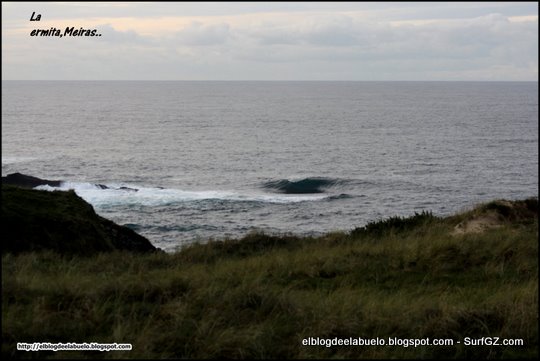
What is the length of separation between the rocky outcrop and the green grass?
142cm

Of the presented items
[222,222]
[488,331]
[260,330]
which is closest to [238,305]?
[260,330]

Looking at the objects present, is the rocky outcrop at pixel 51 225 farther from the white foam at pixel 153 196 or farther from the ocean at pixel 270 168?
the white foam at pixel 153 196

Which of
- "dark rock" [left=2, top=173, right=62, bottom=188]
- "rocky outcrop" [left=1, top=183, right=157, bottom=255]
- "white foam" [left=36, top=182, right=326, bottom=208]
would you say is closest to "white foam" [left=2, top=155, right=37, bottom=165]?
"white foam" [left=36, top=182, right=326, bottom=208]

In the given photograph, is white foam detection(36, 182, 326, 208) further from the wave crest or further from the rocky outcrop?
the rocky outcrop

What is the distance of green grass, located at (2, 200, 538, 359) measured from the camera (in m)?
7.01

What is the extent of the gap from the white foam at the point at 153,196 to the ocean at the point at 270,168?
0.30 ft

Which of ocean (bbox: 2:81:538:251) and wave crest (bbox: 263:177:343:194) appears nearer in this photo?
ocean (bbox: 2:81:538:251)

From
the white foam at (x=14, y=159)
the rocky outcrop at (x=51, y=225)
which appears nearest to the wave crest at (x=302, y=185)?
the white foam at (x=14, y=159)

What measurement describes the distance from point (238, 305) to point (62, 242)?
729 cm

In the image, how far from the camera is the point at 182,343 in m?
6.95

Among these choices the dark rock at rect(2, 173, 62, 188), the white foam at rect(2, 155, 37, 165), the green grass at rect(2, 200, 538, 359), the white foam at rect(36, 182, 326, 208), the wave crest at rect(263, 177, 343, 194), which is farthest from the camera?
the white foam at rect(2, 155, 37, 165)

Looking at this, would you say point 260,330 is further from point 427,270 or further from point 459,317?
point 427,270

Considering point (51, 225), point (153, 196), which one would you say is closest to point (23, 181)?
point (153, 196)

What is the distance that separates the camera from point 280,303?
8195 mm
